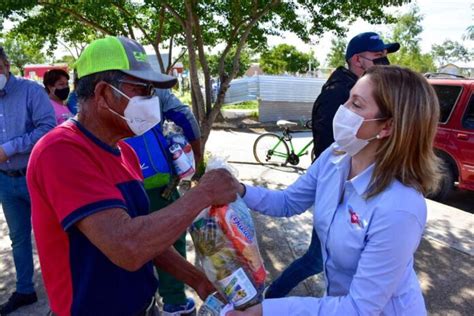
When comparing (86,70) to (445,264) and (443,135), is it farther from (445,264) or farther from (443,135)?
(443,135)

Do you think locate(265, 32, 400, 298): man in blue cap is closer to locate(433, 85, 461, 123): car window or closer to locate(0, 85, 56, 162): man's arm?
locate(0, 85, 56, 162): man's arm

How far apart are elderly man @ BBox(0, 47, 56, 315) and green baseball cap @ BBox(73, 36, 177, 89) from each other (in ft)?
5.91

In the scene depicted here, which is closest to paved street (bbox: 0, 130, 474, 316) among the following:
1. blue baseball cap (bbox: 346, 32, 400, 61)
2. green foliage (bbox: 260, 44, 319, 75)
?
blue baseball cap (bbox: 346, 32, 400, 61)

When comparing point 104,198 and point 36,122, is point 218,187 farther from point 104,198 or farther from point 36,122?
point 36,122

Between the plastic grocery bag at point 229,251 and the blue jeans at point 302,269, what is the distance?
1.35m

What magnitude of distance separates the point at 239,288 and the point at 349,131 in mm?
784

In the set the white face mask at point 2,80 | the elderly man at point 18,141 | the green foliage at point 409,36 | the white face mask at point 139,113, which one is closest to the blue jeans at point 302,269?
the white face mask at point 139,113

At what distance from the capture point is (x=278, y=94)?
643 inches

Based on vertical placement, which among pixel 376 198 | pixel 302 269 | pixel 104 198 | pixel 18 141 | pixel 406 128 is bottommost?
pixel 302 269

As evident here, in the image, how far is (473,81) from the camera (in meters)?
6.11

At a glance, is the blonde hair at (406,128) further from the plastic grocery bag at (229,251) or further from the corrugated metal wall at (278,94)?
the corrugated metal wall at (278,94)

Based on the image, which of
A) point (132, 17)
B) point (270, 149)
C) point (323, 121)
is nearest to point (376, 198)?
point (323, 121)

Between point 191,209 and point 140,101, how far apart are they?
46cm

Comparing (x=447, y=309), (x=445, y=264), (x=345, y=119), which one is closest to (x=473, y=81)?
(x=445, y=264)
